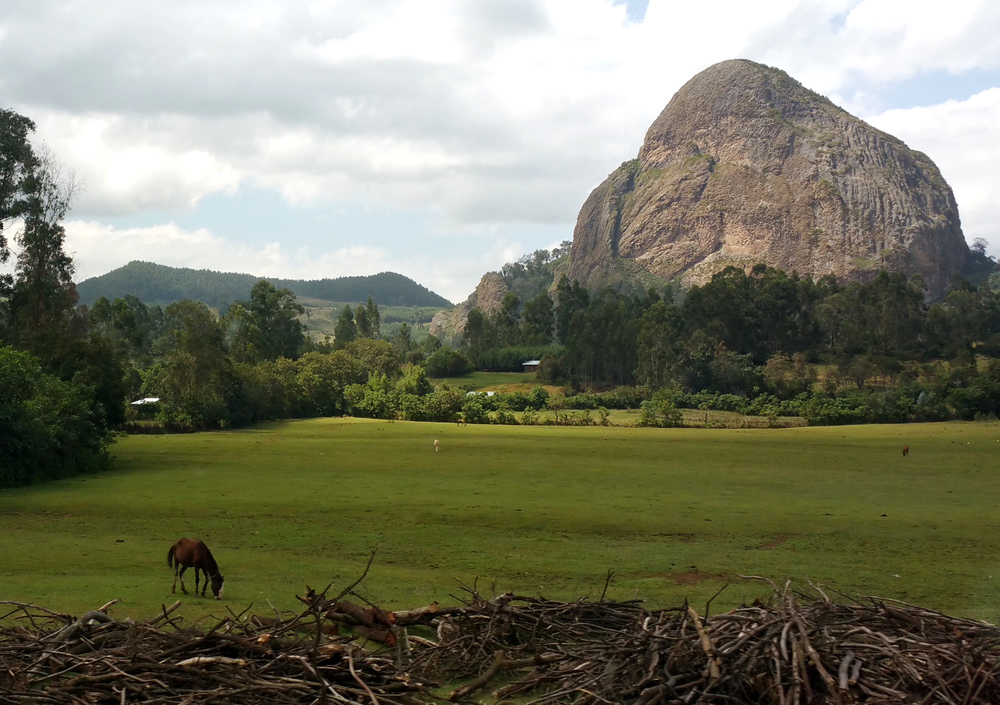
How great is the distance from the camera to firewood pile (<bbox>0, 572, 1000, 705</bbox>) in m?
7.75

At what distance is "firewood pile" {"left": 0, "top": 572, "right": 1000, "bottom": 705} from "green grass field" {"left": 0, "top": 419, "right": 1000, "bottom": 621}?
124 inches

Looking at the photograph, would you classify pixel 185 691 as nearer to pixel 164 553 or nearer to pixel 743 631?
pixel 743 631

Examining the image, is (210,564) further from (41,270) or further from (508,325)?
(508,325)

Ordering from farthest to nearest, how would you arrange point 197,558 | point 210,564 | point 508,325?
point 508,325, point 210,564, point 197,558

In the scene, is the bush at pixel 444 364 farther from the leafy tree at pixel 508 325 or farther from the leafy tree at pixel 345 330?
the leafy tree at pixel 345 330

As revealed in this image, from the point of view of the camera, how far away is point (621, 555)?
59.2 feet

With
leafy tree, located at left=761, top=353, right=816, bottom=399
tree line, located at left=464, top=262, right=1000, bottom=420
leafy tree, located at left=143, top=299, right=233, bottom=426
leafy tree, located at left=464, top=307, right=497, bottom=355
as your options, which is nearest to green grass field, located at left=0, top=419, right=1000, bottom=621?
leafy tree, located at left=143, top=299, right=233, bottom=426

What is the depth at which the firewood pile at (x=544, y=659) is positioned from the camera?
25.4 feet

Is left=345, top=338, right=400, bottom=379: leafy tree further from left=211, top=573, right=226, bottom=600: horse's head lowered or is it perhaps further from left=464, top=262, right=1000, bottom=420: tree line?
left=211, top=573, right=226, bottom=600: horse's head lowered

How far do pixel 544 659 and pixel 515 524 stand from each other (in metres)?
12.9

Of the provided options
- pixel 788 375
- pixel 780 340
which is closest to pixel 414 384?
pixel 788 375

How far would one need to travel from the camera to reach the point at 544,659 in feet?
30.7

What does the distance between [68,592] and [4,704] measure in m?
5.14

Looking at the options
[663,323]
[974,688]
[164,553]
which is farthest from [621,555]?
[663,323]
